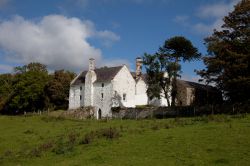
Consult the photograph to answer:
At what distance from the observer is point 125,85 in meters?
76.0

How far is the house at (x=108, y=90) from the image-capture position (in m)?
73.8

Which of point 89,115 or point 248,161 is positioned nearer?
point 248,161

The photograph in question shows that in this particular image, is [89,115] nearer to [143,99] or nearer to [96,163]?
[143,99]

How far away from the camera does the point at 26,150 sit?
90.0 feet

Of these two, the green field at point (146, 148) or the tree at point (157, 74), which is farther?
the tree at point (157, 74)

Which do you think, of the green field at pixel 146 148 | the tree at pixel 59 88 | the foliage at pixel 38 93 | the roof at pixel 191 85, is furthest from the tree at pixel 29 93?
the green field at pixel 146 148

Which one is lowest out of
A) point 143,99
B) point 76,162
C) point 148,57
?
point 76,162

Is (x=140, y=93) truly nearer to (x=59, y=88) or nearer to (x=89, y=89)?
(x=89, y=89)

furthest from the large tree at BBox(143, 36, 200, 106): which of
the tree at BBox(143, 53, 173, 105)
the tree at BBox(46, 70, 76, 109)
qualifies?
the tree at BBox(46, 70, 76, 109)

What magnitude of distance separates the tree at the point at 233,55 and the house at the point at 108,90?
926 inches

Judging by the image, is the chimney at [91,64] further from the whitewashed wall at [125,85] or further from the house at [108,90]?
the whitewashed wall at [125,85]

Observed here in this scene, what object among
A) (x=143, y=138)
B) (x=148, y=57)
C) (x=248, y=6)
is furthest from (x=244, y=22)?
(x=143, y=138)

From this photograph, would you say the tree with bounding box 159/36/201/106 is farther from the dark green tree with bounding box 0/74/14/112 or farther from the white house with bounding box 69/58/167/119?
the dark green tree with bounding box 0/74/14/112

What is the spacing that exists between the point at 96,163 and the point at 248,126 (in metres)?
13.4
